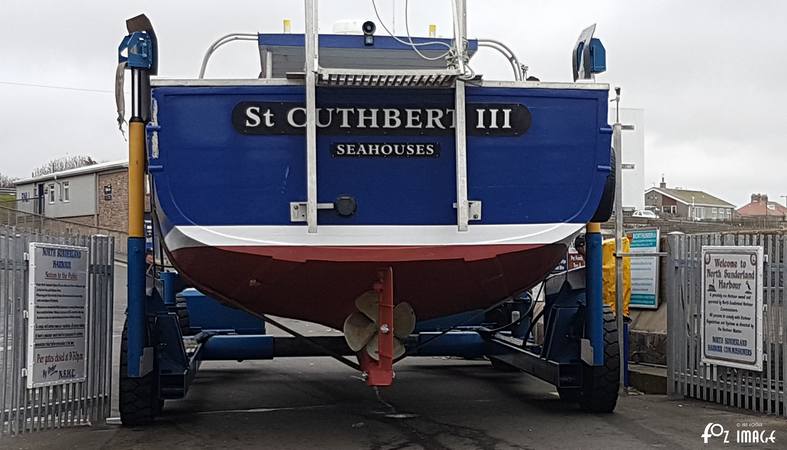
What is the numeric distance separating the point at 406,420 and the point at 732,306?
3.24 m

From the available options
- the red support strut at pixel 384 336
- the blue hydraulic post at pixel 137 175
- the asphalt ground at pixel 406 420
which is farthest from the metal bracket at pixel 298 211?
the asphalt ground at pixel 406 420

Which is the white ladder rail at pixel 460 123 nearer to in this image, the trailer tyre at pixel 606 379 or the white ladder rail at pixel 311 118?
the white ladder rail at pixel 311 118

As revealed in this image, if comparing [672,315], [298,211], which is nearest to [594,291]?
[672,315]

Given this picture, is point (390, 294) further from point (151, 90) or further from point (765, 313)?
point (765, 313)

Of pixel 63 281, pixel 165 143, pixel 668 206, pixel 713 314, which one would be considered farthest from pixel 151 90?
pixel 668 206

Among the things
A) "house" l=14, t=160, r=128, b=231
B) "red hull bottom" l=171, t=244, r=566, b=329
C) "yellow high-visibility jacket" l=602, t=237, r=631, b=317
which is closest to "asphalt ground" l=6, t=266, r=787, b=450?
"red hull bottom" l=171, t=244, r=566, b=329

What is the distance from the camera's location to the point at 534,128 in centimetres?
670

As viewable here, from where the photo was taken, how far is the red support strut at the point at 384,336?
671 centimetres

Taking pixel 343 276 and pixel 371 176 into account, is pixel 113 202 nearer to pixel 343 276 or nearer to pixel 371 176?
pixel 343 276

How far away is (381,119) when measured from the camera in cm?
657

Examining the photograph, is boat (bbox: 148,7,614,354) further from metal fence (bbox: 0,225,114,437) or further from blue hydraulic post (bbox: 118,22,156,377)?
metal fence (bbox: 0,225,114,437)

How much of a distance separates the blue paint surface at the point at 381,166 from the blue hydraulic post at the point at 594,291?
1.21 meters

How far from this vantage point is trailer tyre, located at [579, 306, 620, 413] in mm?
7934

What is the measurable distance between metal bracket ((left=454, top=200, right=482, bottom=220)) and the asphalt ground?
5.81 ft
